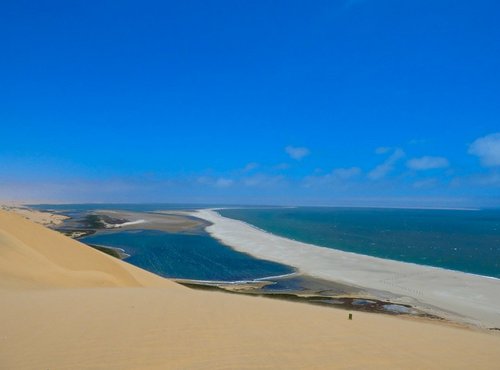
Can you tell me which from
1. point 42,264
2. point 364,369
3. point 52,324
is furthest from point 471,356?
point 42,264

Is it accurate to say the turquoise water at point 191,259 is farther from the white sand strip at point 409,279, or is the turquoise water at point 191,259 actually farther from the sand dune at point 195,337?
the sand dune at point 195,337

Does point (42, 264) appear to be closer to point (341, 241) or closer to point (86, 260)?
point (86, 260)

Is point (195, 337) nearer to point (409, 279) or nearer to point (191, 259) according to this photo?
point (409, 279)

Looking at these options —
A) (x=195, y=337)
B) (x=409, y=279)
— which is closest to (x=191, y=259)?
(x=409, y=279)

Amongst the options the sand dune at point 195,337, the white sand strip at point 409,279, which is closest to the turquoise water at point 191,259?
the white sand strip at point 409,279

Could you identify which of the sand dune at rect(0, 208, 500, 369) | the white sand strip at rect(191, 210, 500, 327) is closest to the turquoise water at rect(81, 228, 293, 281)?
the white sand strip at rect(191, 210, 500, 327)
